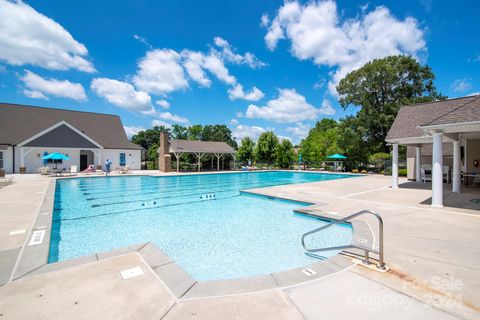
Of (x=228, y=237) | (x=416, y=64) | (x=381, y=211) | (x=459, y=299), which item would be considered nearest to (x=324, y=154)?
(x=416, y=64)

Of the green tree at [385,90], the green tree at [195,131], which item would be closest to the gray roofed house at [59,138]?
the green tree at [195,131]

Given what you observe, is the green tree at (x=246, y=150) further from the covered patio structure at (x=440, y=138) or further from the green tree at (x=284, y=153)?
the covered patio structure at (x=440, y=138)

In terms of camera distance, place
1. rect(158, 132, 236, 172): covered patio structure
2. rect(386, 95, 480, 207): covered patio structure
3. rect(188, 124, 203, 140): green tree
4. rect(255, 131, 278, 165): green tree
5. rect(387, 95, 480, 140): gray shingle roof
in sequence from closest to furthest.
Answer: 1. rect(386, 95, 480, 207): covered patio structure
2. rect(387, 95, 480, 140): gray shingle roof
3. rect(158, 132, 236, 172): covered patio structure
4. rect(255, 131, 278, 165): green tree
5. rect(188, 124, 203, 140): green tree

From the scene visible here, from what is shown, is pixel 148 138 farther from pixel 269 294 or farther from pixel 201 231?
pixel 269 294

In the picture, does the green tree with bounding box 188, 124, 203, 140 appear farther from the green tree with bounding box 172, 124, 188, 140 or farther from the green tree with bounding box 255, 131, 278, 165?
the green tree with bounding box 255, 131, 278, 165

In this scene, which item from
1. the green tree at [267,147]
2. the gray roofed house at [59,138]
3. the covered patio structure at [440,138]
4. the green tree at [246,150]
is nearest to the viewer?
the covered patio structure at [440,138]

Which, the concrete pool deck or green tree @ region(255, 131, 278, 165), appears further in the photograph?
green tree @ region(255, 131, 278, 165)

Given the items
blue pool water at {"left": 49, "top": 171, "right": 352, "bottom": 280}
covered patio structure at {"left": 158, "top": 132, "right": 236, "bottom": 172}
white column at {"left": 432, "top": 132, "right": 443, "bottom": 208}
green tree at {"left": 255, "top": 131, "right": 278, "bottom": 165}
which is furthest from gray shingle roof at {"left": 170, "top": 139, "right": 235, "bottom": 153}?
white column at {"left": 432, "top": 132, "right": 443, "bottom": 208}

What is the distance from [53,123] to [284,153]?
2890cm

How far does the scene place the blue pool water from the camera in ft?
15.1

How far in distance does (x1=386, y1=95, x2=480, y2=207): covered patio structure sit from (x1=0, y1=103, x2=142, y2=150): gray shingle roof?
26750 mm

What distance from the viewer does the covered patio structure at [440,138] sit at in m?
7.24

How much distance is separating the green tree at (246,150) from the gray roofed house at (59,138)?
1467 centimetres

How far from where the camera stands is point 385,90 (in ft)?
93.8
